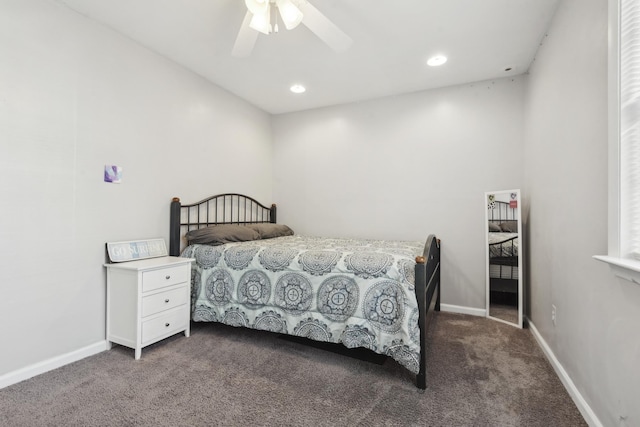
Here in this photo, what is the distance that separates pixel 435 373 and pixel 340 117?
3099mm

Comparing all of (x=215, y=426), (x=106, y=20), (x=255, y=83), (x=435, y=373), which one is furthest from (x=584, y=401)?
(x=106, y=20)

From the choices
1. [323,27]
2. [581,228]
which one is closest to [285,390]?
[581,228]

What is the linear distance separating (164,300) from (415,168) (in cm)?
292

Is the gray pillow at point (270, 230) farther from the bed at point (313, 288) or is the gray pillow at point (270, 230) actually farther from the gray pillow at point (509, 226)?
the gray pillow at point (509, 226)

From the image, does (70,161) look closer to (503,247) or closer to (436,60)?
(436,60)

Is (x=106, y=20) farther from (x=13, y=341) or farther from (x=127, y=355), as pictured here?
(x=127, y=355)

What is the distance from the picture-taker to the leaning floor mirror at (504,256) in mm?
2922

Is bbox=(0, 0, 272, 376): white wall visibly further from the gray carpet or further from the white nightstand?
the gray carpet

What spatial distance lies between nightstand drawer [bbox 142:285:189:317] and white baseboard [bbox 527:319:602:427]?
8.94ft

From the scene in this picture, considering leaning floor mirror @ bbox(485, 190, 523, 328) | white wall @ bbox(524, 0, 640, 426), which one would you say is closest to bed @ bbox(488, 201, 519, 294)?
leaning floor mirror @ bbox(485, 190, 523, 328)

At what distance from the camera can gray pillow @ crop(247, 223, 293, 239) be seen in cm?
340

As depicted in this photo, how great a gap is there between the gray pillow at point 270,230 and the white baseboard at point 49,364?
5.46ft

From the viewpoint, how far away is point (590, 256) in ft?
5.04

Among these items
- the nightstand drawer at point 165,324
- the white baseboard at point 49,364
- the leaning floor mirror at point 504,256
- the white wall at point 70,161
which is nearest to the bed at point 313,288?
the nightstand drawer at point 165,324
